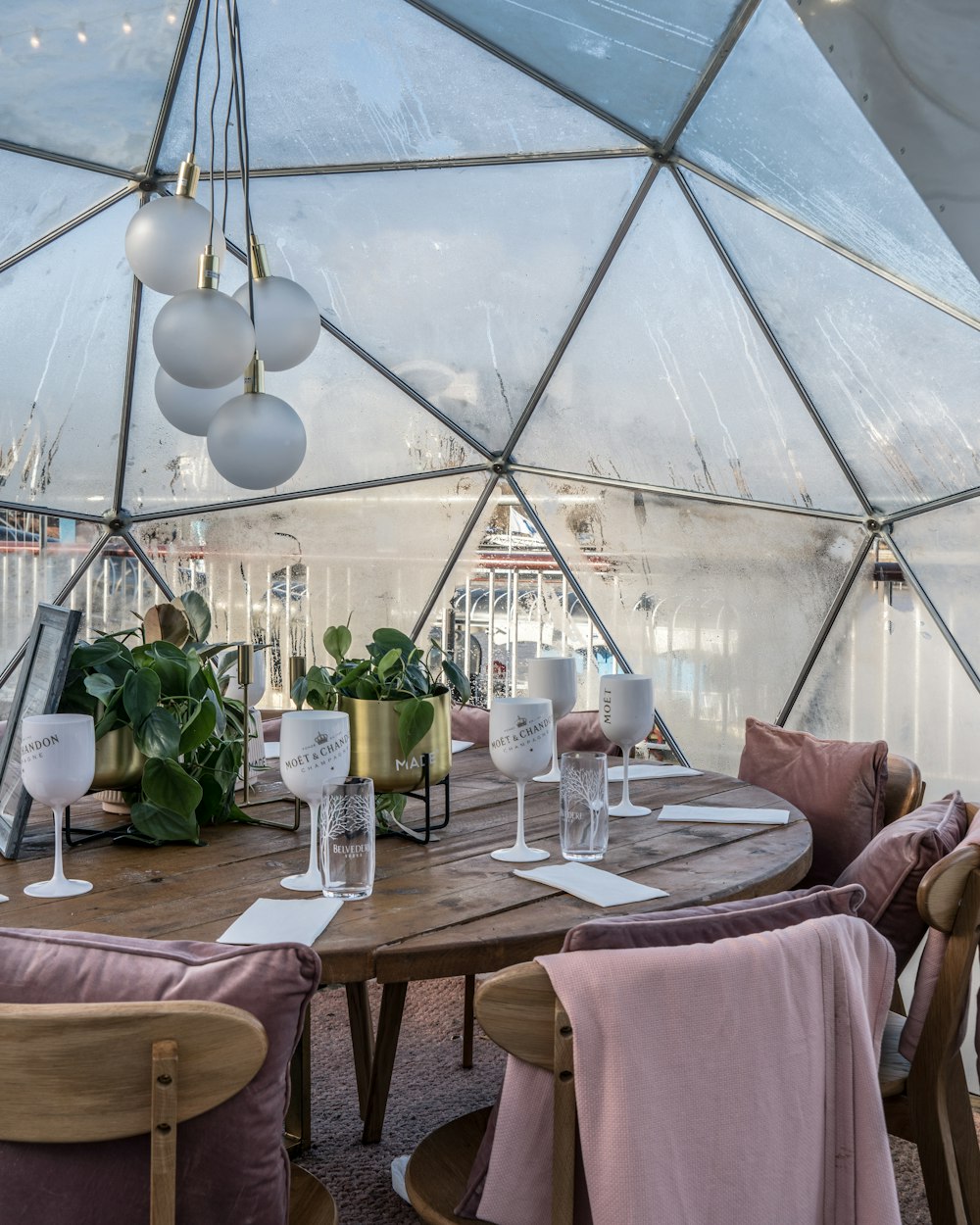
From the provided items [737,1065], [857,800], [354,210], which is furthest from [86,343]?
[737,1065]

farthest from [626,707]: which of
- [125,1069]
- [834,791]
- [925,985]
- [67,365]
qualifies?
[67,365]

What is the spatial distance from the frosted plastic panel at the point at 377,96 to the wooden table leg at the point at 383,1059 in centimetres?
329

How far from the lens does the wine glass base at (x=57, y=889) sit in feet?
6.72

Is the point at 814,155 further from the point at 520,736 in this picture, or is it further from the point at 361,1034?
the point at 361,1034

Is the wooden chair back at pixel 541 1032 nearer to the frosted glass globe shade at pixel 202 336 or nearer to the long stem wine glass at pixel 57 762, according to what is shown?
the long stem wine glass at pixel 57 762

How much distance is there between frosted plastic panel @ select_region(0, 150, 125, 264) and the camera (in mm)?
4594

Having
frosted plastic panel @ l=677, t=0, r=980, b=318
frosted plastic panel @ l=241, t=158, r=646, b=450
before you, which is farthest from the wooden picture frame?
frosted plastic panel @ l=241, t=158, r=646, b=450

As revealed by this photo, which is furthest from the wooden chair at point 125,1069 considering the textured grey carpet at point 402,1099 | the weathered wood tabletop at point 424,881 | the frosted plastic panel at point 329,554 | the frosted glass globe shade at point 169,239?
the frosted plastic panel at point 329,554

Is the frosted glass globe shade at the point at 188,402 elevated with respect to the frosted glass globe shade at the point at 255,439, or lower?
elevated

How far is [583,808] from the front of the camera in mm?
2404

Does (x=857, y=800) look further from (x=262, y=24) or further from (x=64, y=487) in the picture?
(x=64, y=487)

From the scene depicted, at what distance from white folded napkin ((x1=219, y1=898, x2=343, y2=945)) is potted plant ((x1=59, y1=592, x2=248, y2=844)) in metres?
0.50

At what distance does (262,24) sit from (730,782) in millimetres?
3179

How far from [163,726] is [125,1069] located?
1151mm
